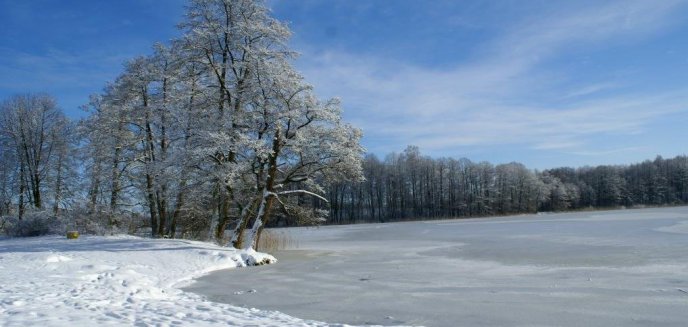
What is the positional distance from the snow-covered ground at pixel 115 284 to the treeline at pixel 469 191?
Result: 218ft

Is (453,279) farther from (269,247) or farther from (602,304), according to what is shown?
(269,247)

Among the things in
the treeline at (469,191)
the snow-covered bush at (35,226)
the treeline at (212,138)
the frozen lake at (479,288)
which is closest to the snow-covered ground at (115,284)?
the frozen lake at (479,288)

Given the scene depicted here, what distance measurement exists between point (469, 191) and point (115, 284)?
3476 inches

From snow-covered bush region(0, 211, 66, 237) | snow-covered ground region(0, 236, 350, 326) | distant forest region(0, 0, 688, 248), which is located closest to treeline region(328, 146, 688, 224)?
distant forest region(0, 0, 688, 248)

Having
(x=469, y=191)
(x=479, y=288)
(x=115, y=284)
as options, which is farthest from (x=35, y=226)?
(x=469, y=191)

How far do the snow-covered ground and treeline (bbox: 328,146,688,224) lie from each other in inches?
2613

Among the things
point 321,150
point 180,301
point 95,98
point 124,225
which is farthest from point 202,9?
point 180,301

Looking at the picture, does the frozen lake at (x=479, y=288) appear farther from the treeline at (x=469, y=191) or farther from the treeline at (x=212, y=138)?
the treeline at (x=469, y=191)

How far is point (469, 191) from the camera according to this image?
95.4 meters

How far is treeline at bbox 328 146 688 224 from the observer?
297 feet

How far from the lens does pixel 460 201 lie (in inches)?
3649

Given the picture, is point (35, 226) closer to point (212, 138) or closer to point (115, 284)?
point (212, 138)

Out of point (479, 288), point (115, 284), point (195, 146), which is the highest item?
point (195, 146)

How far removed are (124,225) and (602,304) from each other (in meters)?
22.5
